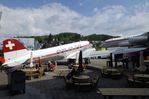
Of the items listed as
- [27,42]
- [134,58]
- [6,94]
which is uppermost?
[27,42]

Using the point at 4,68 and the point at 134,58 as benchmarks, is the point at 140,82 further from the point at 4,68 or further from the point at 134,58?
the point at 4,68

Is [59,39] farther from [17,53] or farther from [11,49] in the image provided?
[11,49]

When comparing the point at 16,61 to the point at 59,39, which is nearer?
the point at 16,61

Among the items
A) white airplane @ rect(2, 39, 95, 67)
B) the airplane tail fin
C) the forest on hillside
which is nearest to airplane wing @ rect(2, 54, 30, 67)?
white airplane @ rect(2, 39, 95, 67)

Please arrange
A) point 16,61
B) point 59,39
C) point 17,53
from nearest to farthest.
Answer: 1. point 16,61
2. point 17,53
3. point 59,39

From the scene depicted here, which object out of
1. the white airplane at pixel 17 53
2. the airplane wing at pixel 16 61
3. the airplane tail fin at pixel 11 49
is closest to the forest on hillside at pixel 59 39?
the white airplane at pixel 17 53

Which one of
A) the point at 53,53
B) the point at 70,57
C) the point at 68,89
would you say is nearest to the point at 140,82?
the point at 68,89

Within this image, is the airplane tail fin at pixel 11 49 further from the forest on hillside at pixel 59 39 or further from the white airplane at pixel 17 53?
the forest on hillside at pixel 59 39

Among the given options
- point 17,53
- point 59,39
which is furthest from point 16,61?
point 59,39

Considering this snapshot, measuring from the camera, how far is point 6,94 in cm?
1412

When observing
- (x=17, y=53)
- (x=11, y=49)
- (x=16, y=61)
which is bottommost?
(x=16, y=61)

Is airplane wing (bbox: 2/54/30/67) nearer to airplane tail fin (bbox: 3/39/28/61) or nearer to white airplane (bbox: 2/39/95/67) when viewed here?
white airplane (bbox: 2/39/95/67)

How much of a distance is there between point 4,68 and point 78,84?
17.1m

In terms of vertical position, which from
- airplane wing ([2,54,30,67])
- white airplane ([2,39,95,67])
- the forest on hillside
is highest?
the forest on hillside
